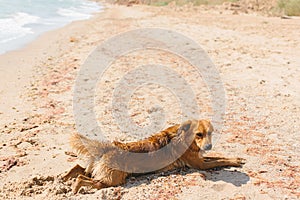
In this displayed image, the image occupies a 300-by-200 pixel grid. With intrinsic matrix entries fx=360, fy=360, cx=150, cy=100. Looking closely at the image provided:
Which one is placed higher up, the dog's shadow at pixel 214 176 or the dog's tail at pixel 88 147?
the dog's tail at pixel 88 147

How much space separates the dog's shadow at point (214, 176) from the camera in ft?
14.0

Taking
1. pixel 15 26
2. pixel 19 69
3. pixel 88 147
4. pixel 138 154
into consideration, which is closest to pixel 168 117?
pixel 138 154

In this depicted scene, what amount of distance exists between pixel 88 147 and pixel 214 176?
157 cm

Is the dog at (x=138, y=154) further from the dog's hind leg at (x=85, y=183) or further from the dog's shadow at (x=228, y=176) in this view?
the dog's shadow at (x=228, y=176)

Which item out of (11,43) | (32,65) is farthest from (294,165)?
(11,43)

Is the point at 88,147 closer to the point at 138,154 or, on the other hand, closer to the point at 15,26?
the point at 138,154

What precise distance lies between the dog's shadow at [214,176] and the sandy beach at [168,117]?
12 mm

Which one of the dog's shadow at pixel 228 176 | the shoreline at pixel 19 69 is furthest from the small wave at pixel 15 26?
the dog's shadow at pixel 228 176

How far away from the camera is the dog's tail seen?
13.5 feet

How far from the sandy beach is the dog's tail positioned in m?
0.40

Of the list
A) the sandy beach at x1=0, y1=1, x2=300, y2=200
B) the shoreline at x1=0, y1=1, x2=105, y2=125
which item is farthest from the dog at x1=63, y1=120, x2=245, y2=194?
the shoreline at x1=0, y1=1, x2=105, y2=125

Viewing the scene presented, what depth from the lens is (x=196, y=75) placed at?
364 inches

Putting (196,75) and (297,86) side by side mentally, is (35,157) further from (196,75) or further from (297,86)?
(297,86)

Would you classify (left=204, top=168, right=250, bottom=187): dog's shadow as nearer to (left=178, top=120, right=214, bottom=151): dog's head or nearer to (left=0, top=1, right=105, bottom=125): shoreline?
(left=178, top=120, right=214, bottom=151): dog's head
